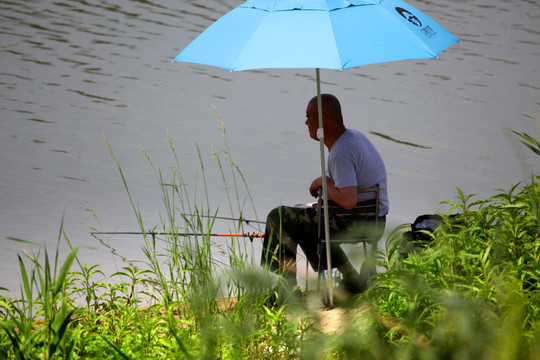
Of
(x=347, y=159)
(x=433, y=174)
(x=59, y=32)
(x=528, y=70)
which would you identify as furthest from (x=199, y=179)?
(x=59, y=32)

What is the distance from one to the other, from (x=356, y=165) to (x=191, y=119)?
5913 mm

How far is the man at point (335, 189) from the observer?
13.2ft

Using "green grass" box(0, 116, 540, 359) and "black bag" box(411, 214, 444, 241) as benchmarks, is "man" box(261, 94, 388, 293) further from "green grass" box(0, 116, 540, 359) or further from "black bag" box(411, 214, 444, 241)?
"green grass" box(0, 116, 540, 359)

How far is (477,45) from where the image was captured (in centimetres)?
1498

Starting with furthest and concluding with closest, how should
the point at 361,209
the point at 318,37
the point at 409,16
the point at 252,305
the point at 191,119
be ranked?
the point at 191,119, the point at 361,209, the point at 409,16, the point at 318,37, the point at 252,305

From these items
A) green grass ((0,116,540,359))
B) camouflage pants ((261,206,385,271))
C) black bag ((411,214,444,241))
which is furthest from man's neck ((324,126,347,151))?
green grass ((0,116,540,359))

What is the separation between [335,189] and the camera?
4.04m

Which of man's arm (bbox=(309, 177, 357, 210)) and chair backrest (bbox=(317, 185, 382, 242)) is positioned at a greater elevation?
man's arm (bbox=(309, 177, 357, 210))

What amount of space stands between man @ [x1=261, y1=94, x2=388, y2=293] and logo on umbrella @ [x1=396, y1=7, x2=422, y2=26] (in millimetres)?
562

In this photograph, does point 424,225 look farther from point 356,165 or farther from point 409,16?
point 409,16

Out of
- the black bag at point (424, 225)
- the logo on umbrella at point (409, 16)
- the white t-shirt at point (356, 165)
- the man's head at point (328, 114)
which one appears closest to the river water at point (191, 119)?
the black bag at point (424, 225)

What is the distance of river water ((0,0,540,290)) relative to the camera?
270 inches

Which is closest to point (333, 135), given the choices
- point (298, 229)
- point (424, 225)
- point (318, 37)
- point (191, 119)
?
point (298, 229)

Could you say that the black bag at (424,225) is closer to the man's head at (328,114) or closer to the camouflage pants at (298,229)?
the camouflage pants at (298,229)
